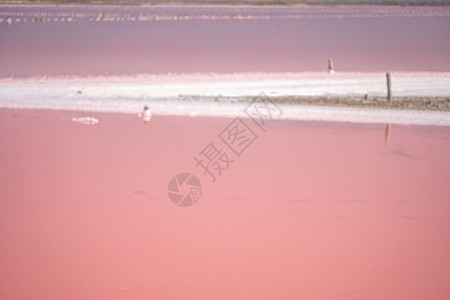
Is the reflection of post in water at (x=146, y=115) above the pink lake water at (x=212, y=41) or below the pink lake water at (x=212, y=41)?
below

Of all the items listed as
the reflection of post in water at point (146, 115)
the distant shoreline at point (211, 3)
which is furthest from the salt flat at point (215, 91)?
the distant shoreline at point (211, 3)

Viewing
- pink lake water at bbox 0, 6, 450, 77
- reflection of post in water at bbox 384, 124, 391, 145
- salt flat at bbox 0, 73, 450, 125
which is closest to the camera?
reflection of post in water at bbox 384, 124, 391, 145

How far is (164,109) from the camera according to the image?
15070 millimetres

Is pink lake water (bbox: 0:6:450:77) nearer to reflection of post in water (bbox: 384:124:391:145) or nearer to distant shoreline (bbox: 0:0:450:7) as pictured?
distant shoreline (bbox: 0:0:450:7)

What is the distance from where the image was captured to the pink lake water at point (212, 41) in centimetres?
2127

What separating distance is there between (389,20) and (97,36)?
17.2 m

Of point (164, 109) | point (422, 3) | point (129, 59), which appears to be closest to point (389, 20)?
point (422, 3)

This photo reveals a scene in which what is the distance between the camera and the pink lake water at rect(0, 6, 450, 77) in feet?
69.8

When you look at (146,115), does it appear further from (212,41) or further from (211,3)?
(211,3)

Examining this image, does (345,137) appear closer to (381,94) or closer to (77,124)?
(381,94)

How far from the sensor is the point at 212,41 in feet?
87.6

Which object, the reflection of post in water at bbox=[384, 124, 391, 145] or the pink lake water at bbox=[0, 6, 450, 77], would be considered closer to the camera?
the reflection of post in water at bbox=[384, 124, 391, 145]

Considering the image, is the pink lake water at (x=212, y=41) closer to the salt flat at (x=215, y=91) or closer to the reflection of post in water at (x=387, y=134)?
the salt flat at (x=215, y=91)

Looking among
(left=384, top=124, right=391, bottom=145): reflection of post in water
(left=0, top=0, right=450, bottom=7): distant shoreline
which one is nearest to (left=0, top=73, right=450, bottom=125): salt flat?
(left=384, top=124, right=391, bottom=145): reflection of post in water
